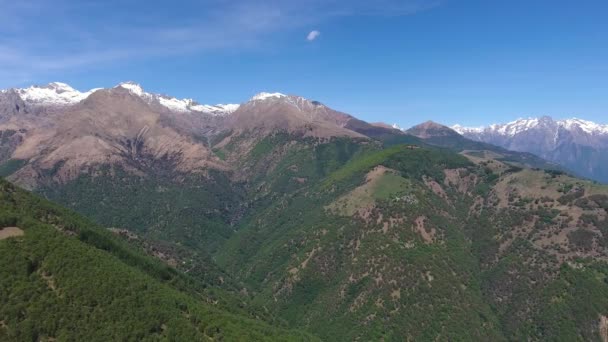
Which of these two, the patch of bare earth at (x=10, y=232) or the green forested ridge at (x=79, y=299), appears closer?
the green forested ridge at (x=79, y=299)

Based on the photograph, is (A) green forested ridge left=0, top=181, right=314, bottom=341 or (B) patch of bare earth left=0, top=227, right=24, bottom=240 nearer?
(A) green forested ridge left=0, top=181, right=314, bottom=341

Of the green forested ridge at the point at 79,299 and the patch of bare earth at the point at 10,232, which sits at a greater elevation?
the patch of bare earth at the point at 10,232

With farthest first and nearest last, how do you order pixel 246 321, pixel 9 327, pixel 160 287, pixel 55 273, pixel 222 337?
pixel 246 321 → pixel 160 287 → pixel 222 337 → pixel 55 273 → pixel 9 327

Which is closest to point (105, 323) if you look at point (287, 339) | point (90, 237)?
point (90, 237)

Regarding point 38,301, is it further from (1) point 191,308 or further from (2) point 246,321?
(2) point 246,321

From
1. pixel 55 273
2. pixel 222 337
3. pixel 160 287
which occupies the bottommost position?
pixel 222 337
